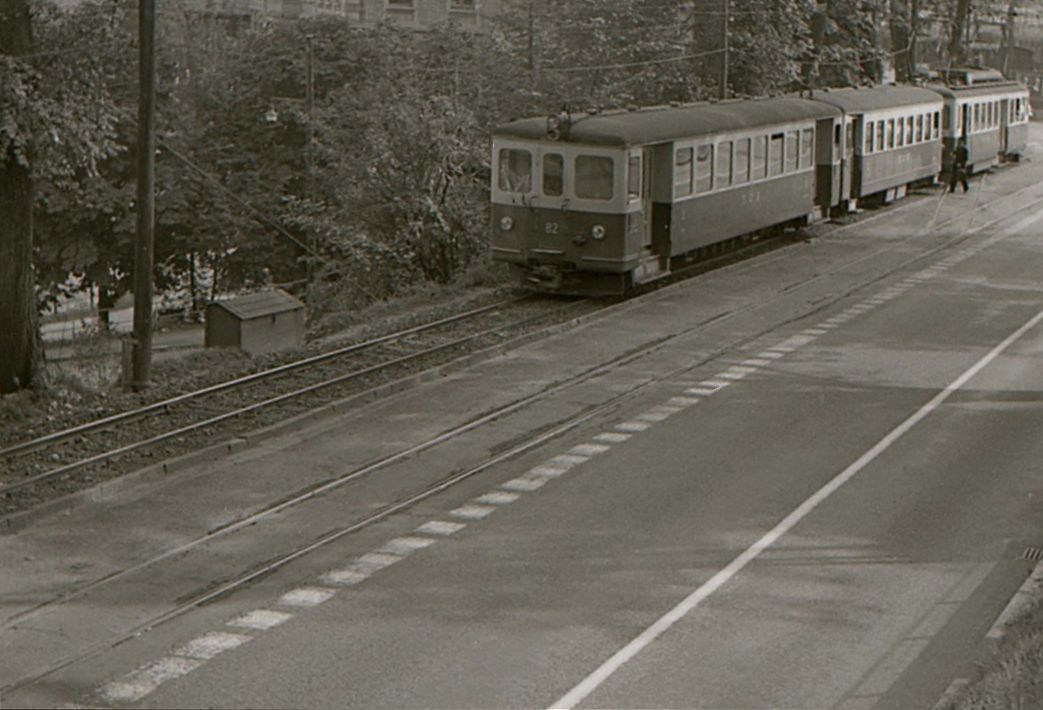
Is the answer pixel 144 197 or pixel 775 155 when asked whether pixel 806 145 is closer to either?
pixel 775 155

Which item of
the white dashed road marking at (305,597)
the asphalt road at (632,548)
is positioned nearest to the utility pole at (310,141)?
the asphalt road at (632,548)

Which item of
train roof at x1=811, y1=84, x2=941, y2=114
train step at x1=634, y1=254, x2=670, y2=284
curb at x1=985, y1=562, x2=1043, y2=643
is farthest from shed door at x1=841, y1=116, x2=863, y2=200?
curb at x1=985, y1=562, x2=1043, y2=643

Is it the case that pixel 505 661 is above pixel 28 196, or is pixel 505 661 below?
below

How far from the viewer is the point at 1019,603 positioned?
13820 mm

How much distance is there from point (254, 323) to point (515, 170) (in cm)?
520

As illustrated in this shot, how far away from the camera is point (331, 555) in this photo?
14922 mm

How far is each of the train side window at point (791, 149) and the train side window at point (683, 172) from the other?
19.3 ft

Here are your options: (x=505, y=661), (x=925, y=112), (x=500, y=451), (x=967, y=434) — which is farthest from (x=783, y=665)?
(x=925, y=112)

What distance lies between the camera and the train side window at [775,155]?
1347 inches

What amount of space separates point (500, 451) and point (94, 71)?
9.52m

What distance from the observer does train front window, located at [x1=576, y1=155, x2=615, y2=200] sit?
1088 inches

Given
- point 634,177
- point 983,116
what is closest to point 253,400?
point 634,177

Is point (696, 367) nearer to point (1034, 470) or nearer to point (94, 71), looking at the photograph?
point (1034, 470)

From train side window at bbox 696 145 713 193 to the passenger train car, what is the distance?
19mm
